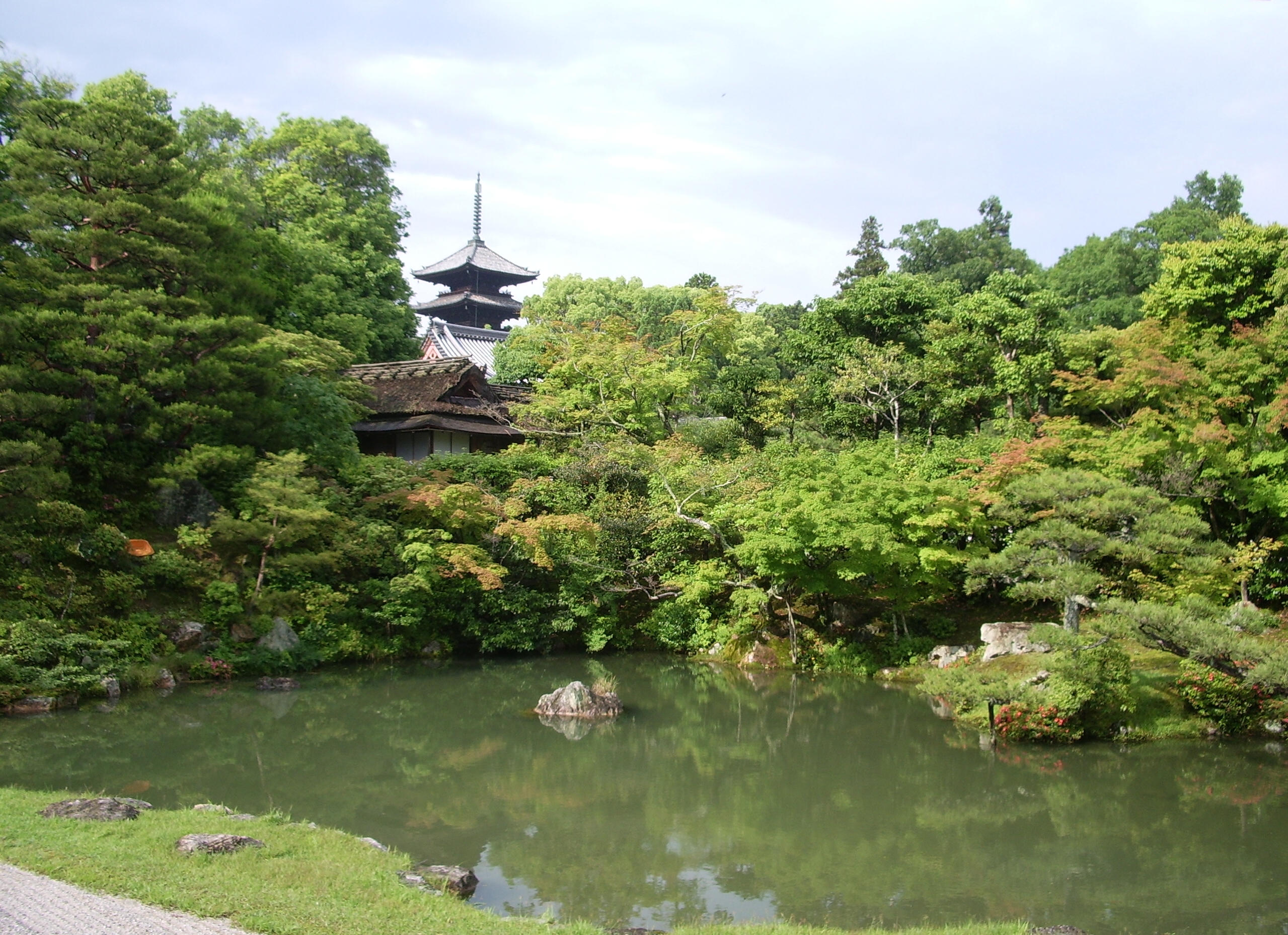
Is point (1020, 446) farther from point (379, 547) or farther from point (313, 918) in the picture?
point (313, 918)

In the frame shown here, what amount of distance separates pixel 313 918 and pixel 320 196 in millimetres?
24578

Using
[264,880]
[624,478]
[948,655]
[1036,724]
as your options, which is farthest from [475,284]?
[264,880]

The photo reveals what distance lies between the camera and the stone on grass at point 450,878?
20.2ft

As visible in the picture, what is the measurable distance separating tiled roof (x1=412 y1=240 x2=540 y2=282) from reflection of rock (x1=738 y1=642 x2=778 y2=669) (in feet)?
97.5

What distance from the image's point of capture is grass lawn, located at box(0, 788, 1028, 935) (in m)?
4.83

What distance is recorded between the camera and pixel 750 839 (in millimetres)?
7984

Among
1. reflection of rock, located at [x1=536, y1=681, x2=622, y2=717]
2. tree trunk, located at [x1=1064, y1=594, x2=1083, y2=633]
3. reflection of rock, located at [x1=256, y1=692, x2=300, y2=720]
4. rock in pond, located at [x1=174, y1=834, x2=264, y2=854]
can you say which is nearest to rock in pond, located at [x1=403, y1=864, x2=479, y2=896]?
rock in pond, located at [x1=174, y1=834, x2=264, y2=854]

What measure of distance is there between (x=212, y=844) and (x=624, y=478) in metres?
12.8

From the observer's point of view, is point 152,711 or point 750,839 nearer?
point 750,839

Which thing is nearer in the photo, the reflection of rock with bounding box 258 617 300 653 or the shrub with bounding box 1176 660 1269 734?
the shrub with bounding box 1176 660 1269 734

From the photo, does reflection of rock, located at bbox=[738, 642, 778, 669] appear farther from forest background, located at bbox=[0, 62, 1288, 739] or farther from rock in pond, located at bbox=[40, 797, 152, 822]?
rock in pond, located at bbox=[40, 797, 152, 822]

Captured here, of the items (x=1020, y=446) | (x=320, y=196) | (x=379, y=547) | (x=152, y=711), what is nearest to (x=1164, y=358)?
(x=1020, y=446)

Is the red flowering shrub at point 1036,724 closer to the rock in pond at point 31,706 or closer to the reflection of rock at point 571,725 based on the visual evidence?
the reflection of rock at point 571,725

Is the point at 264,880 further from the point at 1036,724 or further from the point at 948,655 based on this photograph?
the point at 948,655
